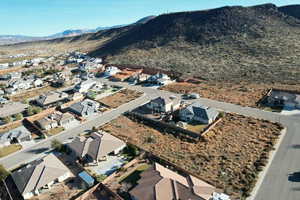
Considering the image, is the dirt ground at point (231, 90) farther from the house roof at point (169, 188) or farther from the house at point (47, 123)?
the house at point (47, 123)

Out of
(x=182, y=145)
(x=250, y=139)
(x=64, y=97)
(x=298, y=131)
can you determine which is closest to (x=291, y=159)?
(x=250, y=139)

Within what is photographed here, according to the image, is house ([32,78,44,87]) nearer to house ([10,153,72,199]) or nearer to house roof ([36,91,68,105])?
house roof ([36,91,68,105])

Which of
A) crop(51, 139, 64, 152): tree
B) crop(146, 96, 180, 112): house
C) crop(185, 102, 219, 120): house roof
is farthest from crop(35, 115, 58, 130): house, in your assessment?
crop(185, 102, 219, 120): house roof

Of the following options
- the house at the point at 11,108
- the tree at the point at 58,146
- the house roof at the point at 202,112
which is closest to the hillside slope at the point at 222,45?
the house roof at the point at 202,112

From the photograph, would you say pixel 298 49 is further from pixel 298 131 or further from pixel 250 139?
pixel 250 139

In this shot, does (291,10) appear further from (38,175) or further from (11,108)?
(38,175)

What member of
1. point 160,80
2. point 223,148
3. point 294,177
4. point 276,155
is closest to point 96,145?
point 223,148

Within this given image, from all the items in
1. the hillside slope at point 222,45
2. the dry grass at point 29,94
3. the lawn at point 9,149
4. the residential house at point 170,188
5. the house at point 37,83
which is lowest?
the lawn at point 9,149
